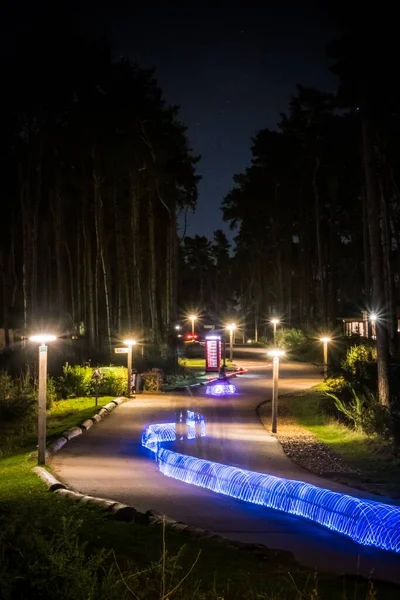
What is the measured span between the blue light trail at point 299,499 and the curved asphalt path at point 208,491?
0.26m

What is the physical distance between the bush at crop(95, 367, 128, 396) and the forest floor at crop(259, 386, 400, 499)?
650cm

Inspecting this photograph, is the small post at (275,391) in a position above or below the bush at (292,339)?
below

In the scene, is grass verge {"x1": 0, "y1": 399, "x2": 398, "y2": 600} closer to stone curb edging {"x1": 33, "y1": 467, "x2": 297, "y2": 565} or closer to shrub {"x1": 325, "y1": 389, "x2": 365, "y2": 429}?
stone curb edging {"x1": 33, "y1": 467, "x2": 297, "y2": 565}

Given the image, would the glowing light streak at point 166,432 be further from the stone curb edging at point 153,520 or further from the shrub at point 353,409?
the stone curb edging at point 153,520

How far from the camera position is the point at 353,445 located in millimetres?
18562

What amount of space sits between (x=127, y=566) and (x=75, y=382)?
21821mm

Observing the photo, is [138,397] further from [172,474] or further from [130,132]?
[130,132]

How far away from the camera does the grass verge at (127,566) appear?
5375mm

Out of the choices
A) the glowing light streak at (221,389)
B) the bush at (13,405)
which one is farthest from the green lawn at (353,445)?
the bush at (13,405)

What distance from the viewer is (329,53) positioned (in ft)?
78.5

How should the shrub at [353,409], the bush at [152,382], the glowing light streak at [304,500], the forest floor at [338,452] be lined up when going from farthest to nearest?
1. the bush at [152,382]
2. the shrub at [353,409]
3. the forest floor at [338,452]
4. the glowing light streak at [304,500]

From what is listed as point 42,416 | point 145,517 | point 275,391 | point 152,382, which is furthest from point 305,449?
point 152,382

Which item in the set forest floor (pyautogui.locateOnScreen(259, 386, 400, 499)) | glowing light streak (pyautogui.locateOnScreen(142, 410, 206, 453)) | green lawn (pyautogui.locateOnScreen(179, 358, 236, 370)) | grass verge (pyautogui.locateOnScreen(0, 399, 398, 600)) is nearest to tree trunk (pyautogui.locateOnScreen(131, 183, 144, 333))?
green lawn (pyautogui.locateOnScreen(179, 358, 236, 370))

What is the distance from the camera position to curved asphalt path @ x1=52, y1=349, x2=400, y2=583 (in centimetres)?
911
